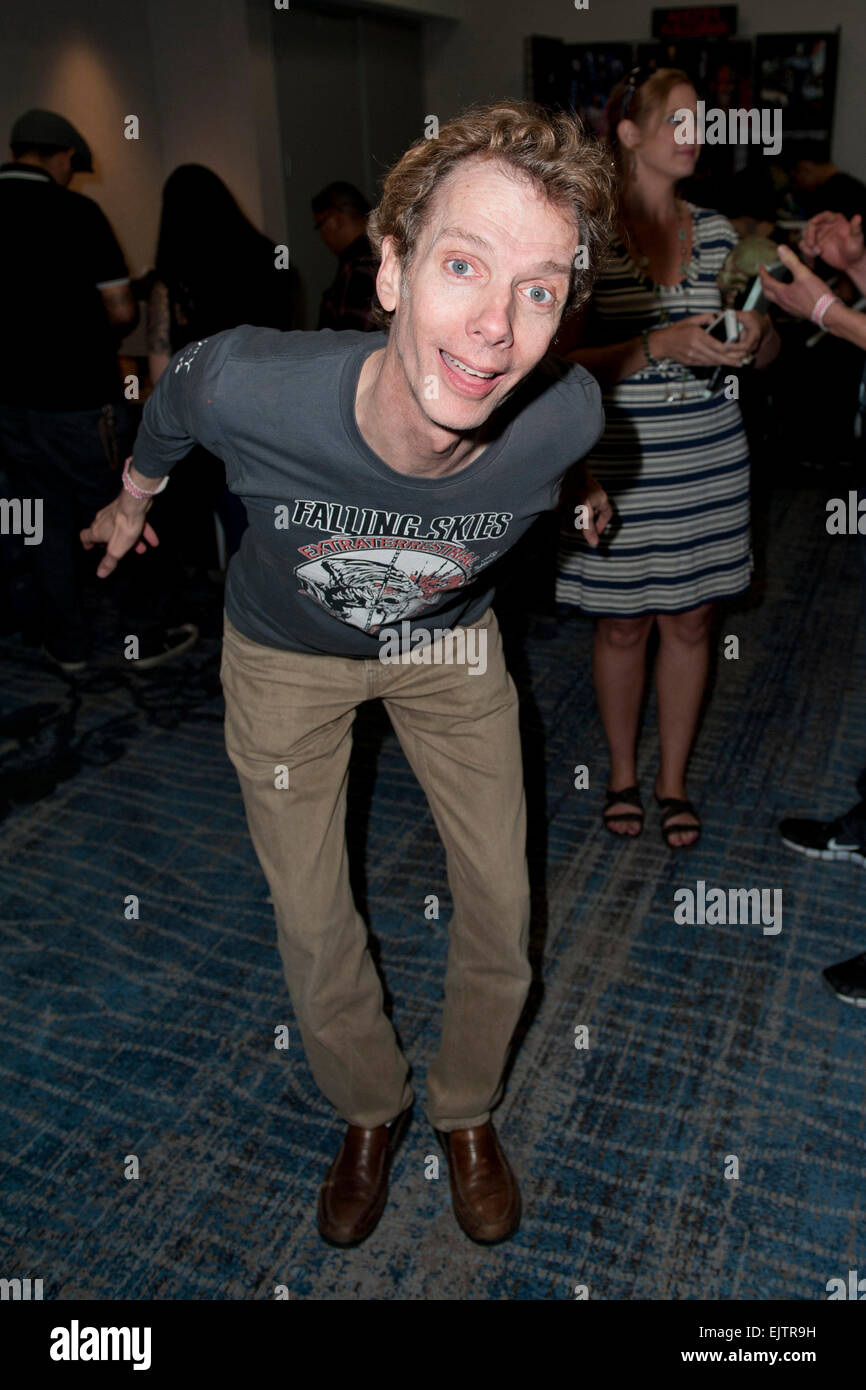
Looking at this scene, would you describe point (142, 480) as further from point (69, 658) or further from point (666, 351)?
point (69, 658)

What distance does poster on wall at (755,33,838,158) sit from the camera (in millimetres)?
6211

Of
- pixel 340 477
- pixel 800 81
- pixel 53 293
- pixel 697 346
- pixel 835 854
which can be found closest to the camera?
pixel 340 477

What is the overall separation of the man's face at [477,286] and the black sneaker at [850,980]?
1388mm

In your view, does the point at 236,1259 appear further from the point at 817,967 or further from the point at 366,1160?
the point at 817,967

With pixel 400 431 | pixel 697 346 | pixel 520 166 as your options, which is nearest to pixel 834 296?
pixel 697 346

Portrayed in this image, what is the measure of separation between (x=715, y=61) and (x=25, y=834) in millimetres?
6376

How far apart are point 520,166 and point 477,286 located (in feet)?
0.43

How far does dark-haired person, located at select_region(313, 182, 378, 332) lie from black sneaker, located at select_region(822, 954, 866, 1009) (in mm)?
2054

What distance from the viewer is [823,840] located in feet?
7.71

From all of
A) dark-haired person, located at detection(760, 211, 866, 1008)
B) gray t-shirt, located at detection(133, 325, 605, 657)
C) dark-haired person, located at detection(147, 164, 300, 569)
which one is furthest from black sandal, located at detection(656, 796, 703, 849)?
dark-haired person, located at detection(147, 164, 300, 569)

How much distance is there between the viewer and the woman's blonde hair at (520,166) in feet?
3.49

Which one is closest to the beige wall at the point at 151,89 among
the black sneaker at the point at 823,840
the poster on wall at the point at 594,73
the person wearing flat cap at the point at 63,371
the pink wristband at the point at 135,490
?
the poster on wall at the point at 594,73

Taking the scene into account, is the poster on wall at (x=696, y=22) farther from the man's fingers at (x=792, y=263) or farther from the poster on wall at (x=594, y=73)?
the man's fingers at (x=792, y=263)

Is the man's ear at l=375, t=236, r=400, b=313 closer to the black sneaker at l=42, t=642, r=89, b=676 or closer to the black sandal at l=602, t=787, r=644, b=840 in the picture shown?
the black sandal at l=602, t=787, r=644, b=840
